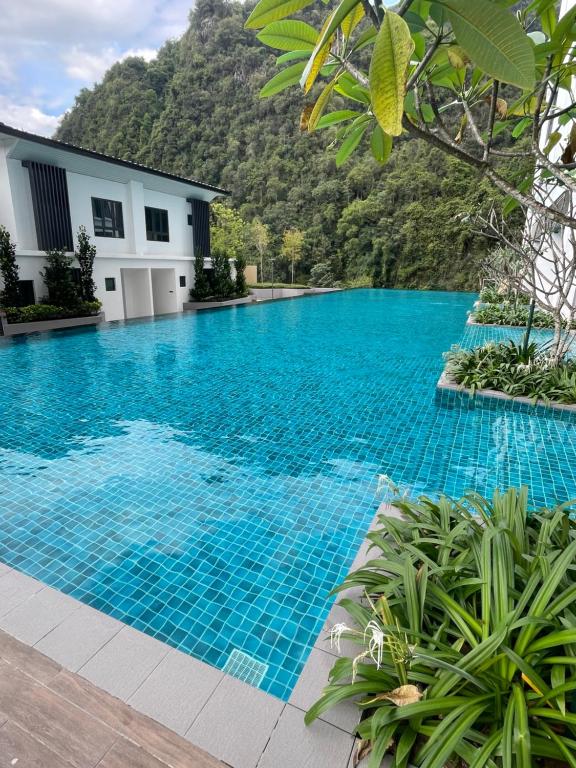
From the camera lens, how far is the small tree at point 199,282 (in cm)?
1834

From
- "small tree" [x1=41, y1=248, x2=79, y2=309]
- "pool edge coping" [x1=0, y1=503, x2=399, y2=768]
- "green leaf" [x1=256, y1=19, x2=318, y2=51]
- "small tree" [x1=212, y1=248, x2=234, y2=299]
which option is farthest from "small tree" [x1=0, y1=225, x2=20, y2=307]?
"green leaf" [x1=256, y1=19, x2=318, y2=51]

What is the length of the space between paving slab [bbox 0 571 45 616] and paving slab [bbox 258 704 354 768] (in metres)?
1.68

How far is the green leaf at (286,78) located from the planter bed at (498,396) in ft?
18.8

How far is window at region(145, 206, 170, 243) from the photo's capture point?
16.4m

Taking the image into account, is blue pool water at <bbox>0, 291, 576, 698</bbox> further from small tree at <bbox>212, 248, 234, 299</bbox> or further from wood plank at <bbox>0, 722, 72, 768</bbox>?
small tree at <bbox>212, 248, 234, 299</bbox>

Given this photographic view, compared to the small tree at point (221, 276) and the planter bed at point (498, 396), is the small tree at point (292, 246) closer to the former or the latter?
the small tree at point (221, 276)

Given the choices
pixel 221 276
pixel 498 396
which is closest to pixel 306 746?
pixel 498 396

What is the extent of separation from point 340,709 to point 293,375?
6.60 m

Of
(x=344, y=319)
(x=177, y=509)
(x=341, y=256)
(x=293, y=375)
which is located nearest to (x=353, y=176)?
(x=341, y=256)

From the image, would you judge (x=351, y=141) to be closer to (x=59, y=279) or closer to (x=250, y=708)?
(x=250, y=708)

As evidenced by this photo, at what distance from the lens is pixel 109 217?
1499cm

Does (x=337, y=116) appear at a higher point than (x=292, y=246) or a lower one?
lower

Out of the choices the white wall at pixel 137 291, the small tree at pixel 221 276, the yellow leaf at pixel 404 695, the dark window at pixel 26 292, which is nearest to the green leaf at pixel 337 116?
the yellow leaf at pixel 404 695

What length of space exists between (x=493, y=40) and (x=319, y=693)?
2.28m
